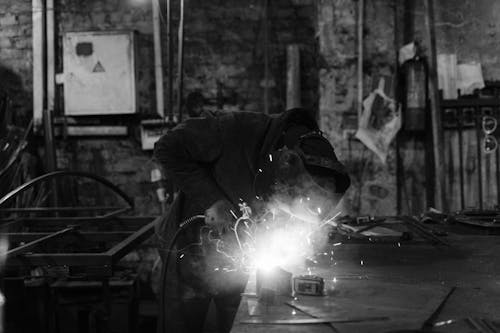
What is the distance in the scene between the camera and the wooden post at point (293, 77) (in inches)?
217

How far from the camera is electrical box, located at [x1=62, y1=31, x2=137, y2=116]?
18.3ft

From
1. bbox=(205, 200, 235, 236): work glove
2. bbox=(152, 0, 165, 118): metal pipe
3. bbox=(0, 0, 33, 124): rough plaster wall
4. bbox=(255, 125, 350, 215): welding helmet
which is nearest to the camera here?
bbox=(255, 125, 350, 215): welding helmet

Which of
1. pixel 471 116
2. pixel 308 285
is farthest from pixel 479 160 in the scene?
pixel 308 285

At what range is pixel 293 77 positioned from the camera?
5.54 meters

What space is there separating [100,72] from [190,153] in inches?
125

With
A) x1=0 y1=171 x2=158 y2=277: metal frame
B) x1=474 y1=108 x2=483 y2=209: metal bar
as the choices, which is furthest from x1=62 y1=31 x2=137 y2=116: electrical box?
x1=474 y1=108 x2=483 y2=209: metal bar

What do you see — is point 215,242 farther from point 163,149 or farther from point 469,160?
point 469,160

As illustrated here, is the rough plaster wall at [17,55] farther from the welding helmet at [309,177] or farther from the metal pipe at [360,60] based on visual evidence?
the welding helmet at [309,177]

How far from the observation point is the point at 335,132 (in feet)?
16.4

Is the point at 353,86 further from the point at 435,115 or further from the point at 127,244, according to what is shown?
the point at 127,244

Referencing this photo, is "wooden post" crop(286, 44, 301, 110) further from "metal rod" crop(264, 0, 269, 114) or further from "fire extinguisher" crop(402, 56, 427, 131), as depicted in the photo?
"fire extinguisher" crop(402, 56, 427, 131)

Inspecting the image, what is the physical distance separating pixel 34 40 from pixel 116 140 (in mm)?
1397

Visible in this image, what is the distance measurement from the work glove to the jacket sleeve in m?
0.21

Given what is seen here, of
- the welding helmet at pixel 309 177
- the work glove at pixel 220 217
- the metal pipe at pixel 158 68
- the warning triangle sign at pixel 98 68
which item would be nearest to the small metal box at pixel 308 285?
the welding helmet at pixel 309 177
